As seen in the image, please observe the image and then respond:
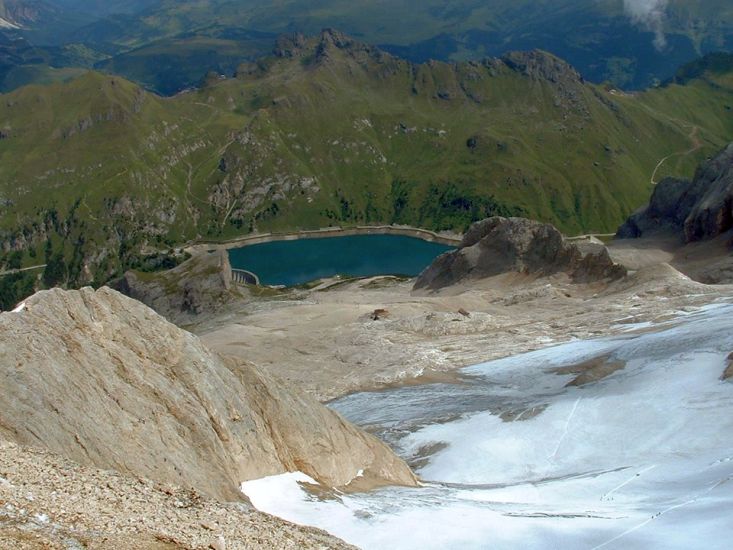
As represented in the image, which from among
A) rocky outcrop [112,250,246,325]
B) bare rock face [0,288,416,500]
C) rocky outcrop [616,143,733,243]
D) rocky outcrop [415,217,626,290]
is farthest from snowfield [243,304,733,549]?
rocky outcrop [112,250,246,325]

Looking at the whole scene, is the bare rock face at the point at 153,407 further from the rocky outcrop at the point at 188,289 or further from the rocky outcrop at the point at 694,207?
the rocky outcrop at the point at 694,207

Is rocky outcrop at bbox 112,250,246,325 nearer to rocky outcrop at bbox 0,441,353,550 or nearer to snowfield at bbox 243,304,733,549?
snowfield at bbox 243,304,733,549

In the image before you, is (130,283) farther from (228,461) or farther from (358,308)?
(228,461)

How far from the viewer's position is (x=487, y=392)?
6350 cm

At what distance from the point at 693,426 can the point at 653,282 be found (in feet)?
161

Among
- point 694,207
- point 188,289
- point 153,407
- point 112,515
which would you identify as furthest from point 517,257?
point 112,515

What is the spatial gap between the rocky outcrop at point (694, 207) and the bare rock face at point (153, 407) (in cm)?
10322

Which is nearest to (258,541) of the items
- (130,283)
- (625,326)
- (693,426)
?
(693,426)

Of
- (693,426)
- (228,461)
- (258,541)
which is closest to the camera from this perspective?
(258,541)

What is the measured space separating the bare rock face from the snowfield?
2.53 meters

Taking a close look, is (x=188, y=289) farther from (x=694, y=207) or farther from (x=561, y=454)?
(x=561, y=454)

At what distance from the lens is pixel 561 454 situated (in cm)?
4831

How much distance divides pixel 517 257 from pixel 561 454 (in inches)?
2836

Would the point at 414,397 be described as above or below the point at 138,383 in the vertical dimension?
below
